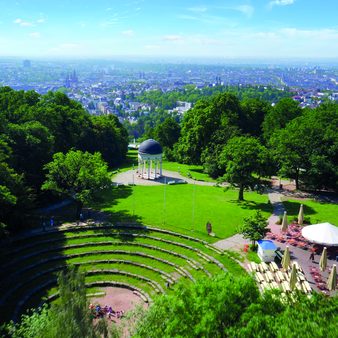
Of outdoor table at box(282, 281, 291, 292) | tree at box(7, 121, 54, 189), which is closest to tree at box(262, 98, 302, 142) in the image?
tree at box(7, 121, 54, 189)

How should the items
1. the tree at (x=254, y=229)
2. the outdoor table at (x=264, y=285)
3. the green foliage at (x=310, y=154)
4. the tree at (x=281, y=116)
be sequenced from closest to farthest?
the outdoor table at (x=264, y=285)
the tree at (x=254, y=229)
the green foliage at (x=310, y=154)
the tree at (x=281, y=116)

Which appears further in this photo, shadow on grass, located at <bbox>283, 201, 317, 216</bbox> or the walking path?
shadow on grass, located at <bbox>283, 201, 317, 216</bbox>

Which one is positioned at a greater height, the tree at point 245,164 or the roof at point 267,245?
the tree at point 245,164

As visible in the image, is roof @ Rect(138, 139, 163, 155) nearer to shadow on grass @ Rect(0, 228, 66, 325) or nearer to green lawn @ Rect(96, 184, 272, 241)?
green lawn @ Rect(96, 184, 272, 241)

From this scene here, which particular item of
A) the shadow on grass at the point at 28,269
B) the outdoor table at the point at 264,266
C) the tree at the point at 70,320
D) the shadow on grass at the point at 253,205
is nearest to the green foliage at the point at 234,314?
the tree at the point at 70,320

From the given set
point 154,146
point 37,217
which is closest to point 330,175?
point 154,146

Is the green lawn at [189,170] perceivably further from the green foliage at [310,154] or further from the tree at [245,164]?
the tree at [245,164]
